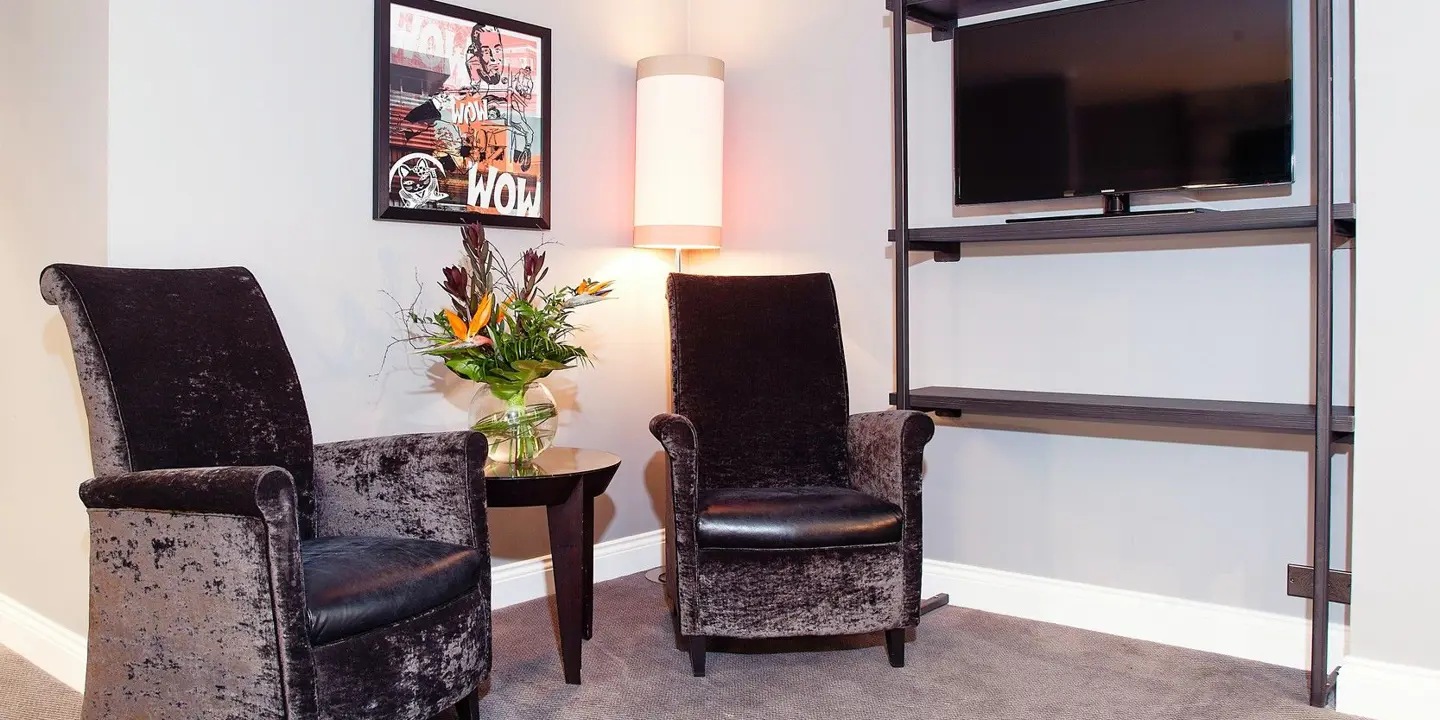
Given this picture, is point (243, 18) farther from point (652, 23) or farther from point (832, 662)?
point (832, 662)

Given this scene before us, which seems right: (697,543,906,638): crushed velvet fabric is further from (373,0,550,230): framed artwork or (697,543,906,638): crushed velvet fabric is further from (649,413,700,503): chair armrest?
(373,0,550,230): framed artwork

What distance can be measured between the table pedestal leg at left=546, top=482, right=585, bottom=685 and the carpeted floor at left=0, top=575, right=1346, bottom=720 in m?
0.08

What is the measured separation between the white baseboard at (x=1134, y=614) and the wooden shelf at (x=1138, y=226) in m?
1.04

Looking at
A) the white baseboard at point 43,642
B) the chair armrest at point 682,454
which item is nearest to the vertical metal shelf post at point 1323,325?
the chair armrest at point 682,454

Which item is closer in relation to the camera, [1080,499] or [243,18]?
[243,18]

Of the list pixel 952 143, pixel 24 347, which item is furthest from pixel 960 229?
pixel 24 347

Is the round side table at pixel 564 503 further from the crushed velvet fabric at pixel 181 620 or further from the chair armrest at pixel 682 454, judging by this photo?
the crushed velvet fabric at pixel 181 620

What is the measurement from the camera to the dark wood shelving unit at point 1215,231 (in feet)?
8.23

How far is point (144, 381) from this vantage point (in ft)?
7.45

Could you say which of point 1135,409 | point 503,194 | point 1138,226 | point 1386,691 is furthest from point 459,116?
point 1386,691

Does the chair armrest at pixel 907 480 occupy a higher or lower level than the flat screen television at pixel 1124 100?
lower

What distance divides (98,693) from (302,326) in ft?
3.68

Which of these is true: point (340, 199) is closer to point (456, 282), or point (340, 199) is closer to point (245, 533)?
point (456, 282)

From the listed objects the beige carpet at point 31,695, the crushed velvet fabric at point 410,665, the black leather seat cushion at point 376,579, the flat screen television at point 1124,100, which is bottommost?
the beige carpet at point 31,695
